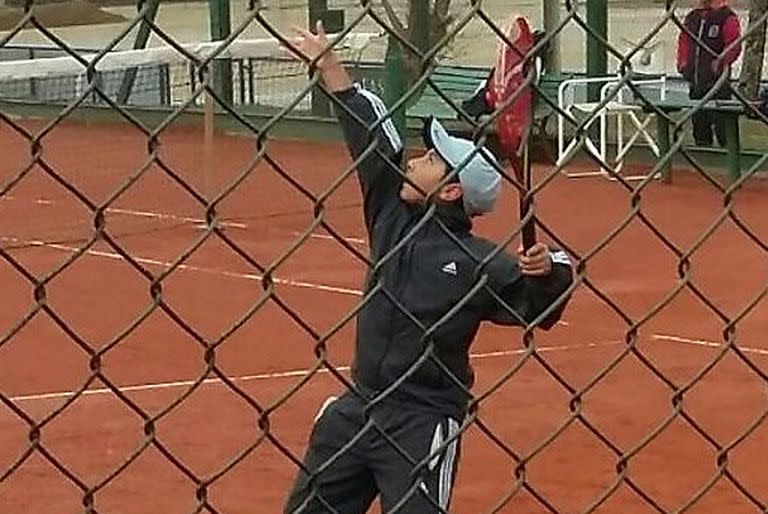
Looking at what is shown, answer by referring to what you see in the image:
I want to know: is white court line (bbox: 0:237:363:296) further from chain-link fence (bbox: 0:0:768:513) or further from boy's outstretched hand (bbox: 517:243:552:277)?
boy's outstretched hand (bbox: 517:243:552:277)

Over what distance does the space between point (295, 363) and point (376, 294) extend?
263 inches

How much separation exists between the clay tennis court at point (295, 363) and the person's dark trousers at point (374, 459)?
22 centimetres

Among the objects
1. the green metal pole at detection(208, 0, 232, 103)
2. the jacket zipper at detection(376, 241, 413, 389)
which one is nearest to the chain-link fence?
the jacket zipper at detection(376, 241, 413, 389)

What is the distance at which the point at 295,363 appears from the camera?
9.97 m

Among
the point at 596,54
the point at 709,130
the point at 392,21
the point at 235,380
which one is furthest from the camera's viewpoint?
the point at 596,54

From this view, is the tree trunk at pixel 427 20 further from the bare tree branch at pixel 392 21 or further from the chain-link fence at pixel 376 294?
the bare tree branch at pixel 392 21

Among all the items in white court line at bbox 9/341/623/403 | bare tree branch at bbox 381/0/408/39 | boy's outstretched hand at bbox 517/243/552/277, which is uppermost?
boy's outstretched hand at bbox 517/243/552/277

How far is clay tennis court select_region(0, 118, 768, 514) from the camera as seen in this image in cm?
572

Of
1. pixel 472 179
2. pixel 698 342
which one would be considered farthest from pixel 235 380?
pixel 472 179

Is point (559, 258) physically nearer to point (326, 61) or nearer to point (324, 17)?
point (326, 61)

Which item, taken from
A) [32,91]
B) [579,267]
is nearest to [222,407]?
[579,267]

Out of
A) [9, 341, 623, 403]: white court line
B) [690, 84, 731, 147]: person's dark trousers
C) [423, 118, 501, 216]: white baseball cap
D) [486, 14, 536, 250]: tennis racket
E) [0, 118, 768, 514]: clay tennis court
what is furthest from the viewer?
[690, 84, 731, 147]: person's dark trousers

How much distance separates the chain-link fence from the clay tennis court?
0.09ft

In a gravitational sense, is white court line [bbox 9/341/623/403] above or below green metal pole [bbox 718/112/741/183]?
above
